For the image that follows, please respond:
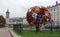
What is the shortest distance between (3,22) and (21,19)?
2281cm

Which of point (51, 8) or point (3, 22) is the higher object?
point (51, 8)

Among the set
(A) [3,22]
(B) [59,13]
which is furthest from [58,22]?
(A) [3,22]

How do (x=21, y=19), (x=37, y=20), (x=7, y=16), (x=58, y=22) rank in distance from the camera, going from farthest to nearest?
(x=21, y=19) < (x=7, y=16) < (x=58, y=22) < (x=37, y=20)

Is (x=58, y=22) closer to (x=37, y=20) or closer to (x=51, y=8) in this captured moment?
(x=51, y=8)

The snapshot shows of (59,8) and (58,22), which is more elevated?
(59,8)

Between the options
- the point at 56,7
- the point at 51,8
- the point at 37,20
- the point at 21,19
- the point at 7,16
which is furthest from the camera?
the point at 21,19

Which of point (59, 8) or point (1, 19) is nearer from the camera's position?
point (59, 8)

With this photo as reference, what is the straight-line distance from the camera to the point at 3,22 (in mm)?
99688

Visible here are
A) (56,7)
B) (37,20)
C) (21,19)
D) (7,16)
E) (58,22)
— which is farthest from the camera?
(21,19)

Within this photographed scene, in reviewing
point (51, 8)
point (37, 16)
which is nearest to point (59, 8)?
point (51, 8)

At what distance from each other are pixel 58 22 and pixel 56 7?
860 cm

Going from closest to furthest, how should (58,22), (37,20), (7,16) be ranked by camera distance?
(37,20)
(58,22)
(7,16)

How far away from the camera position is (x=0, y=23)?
325 feet

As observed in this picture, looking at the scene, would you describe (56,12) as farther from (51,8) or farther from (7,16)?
(7,16)
